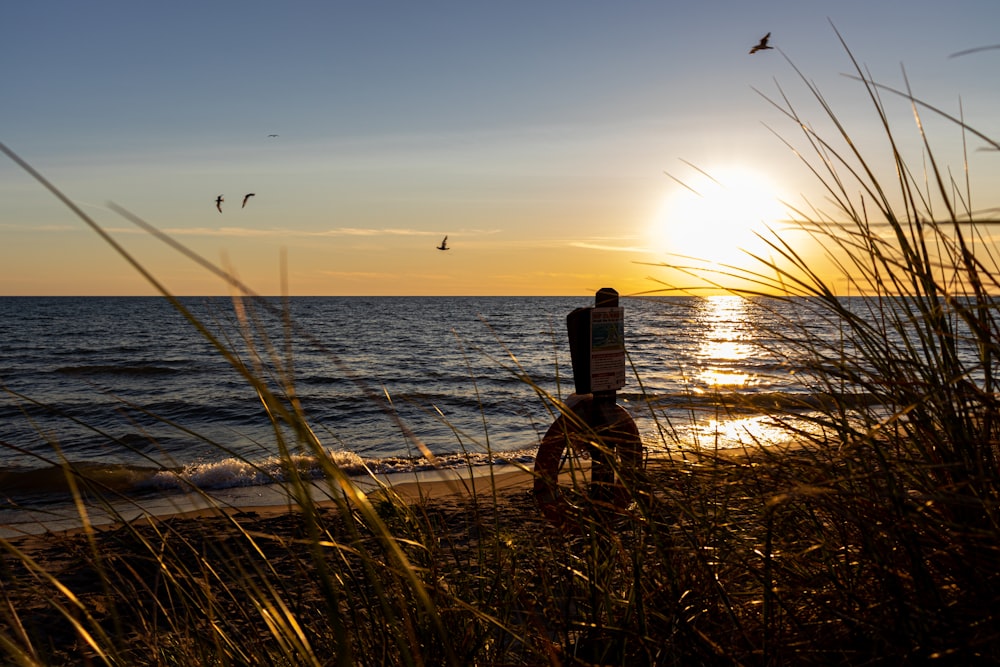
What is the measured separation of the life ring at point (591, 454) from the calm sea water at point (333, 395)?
115 millimetres

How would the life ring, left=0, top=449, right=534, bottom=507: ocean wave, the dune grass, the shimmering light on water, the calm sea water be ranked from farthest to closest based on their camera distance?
1. left=0, top=449, right=534, bottom=507: ocean wave
2. the shimmering light on water
3. the calm sea water
4. the life ring
5. the dune grass

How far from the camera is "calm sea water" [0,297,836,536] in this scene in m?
1.86

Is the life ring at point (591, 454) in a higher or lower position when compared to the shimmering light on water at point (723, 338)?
lower

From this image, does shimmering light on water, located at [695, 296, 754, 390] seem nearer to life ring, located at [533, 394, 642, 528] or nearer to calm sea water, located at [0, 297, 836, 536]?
calm sea water, located at [0, 297, 836, 536]

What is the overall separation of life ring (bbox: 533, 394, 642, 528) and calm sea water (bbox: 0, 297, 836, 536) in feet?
0.38

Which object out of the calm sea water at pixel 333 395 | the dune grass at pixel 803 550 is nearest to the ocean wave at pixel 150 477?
the calm sea water at pixel 333 395

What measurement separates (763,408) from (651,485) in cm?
34

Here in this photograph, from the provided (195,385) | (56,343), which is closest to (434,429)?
(195,385)

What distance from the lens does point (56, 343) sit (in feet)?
121

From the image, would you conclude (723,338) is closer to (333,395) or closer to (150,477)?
(150,477)

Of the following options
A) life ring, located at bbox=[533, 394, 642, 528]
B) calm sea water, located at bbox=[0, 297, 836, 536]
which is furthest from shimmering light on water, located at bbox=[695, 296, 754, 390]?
life ring, located at bbox=[533, 394, 642, 528]

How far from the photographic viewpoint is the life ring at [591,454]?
158cm

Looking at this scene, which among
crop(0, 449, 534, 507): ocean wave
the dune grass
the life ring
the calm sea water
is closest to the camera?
the dune grass

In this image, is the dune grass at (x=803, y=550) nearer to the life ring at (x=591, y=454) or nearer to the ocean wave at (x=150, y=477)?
the life ring at (x=591, y=454)
